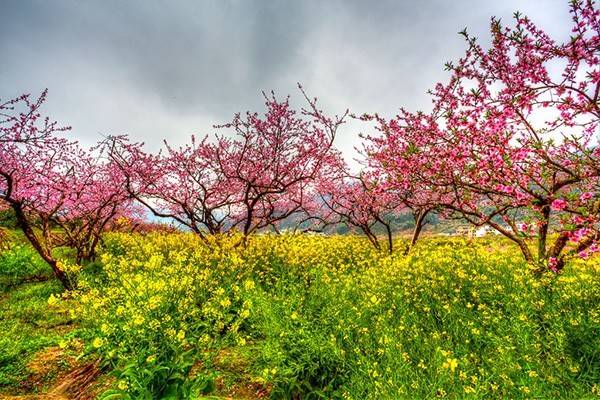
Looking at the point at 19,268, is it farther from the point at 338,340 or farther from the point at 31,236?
the point at 338,340

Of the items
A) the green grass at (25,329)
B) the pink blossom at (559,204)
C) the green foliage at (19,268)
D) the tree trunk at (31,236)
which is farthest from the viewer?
the green foliage at (19,268)

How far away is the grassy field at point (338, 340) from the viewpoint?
12.6ft

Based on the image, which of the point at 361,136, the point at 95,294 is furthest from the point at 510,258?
the point at 95,294

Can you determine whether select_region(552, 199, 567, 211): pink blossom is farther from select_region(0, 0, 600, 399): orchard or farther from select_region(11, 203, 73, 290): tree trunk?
select_region(11, 203, 73, 290): tree trunk

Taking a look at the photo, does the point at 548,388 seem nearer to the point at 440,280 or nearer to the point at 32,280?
the point at 440,280

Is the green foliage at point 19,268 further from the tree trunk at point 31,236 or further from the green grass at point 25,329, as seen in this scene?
the tree trunk at point 31,236

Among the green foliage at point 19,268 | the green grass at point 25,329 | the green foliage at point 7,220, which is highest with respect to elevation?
the green foliage at point 7,220

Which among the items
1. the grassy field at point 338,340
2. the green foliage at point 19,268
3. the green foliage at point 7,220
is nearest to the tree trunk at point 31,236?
the grassy field at point 338,340

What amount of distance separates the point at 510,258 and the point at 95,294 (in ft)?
30.5

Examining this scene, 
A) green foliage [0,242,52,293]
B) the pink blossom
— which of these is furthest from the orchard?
green foliage [0,242,52,293]

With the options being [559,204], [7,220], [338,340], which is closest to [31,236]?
→ [338,340]

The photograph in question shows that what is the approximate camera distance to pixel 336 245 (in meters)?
14.2

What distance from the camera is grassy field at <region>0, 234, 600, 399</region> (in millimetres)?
3852

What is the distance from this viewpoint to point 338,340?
16.8 feet
